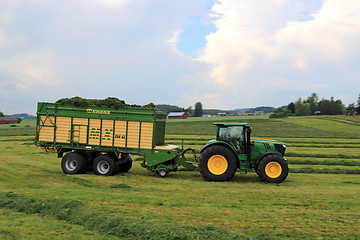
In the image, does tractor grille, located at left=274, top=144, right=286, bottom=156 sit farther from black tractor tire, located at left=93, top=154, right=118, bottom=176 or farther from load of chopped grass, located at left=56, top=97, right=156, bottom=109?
black tractor tire, located at left=93, top=154, right=118, bottom=176

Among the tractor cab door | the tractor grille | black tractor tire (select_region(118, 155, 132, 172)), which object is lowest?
black tractor tire (select_region(118, 155, 132, 172))

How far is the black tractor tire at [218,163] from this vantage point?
12.8 m

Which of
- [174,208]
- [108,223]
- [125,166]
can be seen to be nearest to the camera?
[108,223]

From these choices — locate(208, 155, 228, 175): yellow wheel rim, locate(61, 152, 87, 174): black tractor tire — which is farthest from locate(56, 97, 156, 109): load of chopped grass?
locate(208, 155, 228, 175): yellow wheel rim

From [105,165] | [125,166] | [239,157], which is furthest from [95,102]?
[239,157]

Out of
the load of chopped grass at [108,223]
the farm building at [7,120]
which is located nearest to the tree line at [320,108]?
the farm building at [7,120]

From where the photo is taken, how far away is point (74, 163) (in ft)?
47.0

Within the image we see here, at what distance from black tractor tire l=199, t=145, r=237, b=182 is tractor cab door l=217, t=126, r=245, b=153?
0.46 meters

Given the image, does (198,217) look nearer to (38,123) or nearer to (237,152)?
(237,152)

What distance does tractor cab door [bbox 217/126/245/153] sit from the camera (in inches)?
517

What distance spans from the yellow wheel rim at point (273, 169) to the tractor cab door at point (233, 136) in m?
1.29

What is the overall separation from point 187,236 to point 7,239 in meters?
3.61

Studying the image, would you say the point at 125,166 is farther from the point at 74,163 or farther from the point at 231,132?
the point at 231,132

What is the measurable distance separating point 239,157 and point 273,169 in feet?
5.01
